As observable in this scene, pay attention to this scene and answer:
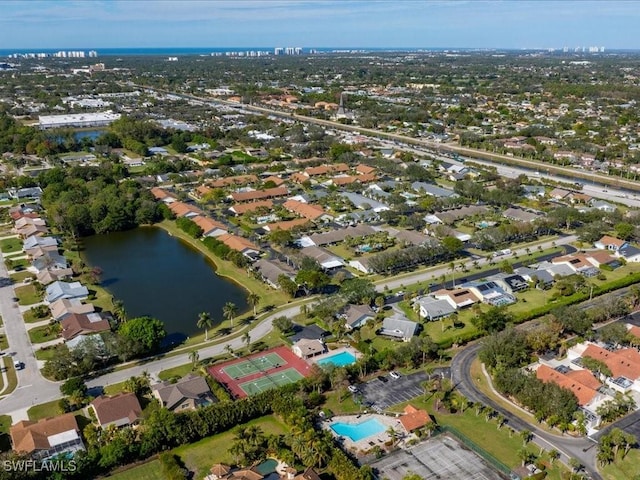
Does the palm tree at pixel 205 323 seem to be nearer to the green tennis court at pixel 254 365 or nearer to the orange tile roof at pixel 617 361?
the green tennis court at pixel 254 365

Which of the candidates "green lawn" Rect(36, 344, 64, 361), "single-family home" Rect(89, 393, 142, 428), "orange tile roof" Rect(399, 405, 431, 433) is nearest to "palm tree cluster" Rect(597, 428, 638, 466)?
"orange tile roof" Rect(399, 405, 431, 433)

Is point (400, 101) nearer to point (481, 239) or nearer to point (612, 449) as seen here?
point (481, 239)

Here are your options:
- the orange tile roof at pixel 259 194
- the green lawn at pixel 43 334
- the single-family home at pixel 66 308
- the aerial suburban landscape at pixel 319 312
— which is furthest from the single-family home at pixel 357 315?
the orange tile roof at pixel 259 194

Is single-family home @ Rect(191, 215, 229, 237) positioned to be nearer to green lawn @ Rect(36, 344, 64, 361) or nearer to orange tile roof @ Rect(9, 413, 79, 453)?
green lawn @ Rect(36, 344, 64, 361)

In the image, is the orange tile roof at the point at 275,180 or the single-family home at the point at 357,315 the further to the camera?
the orange tile roof at the point at 275,180

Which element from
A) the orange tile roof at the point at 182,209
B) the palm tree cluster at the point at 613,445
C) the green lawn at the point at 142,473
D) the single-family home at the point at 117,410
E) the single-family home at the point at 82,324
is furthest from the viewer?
the orange tile roof at the point at 182,209

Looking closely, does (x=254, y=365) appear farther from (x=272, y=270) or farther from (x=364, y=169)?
(x=364, y=169)
